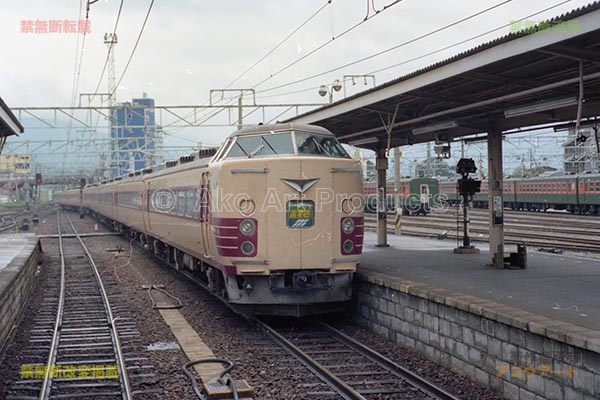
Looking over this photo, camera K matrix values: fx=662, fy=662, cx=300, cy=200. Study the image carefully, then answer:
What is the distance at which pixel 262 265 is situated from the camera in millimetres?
10523

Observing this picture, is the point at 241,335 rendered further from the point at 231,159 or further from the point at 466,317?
the point at 466,317

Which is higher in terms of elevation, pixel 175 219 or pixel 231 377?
pixel 175 219

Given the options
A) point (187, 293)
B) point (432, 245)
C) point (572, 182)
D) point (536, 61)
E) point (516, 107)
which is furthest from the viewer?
point (572, 182)

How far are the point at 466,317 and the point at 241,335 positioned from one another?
13.1 ft

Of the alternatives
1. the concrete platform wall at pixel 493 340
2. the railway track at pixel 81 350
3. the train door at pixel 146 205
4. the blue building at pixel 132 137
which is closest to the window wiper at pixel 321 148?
the concrete platform wall at pixel 493 340

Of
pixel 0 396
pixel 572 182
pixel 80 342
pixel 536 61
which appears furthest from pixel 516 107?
pixel 572 182

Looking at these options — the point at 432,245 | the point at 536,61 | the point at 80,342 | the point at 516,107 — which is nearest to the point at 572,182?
the point at 432,245

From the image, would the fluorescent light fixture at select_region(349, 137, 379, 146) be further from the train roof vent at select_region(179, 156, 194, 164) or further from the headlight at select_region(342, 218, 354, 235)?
the headlight at select_region(342, 218, 354, 235)

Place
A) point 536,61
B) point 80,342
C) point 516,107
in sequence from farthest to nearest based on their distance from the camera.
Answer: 1. point 516,107
2. point 80,342
3. point 536,61

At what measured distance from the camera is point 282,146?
36.9ft

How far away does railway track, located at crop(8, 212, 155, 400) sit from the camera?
7.94 metres

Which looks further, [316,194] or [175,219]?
[175,219]

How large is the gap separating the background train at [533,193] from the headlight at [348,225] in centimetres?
2795

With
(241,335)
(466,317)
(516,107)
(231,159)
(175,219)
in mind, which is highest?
(516,107)
